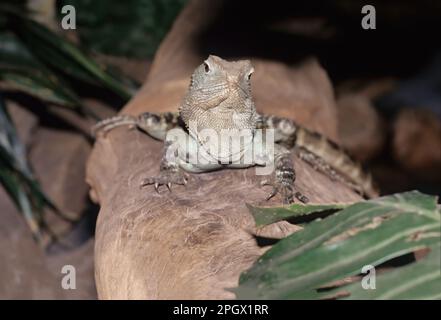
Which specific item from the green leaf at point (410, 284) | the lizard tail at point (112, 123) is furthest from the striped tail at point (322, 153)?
the green leaf at point (410, 284)

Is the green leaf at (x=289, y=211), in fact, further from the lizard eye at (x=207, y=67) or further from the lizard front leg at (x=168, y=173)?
the lizard eye at (x=207, y=67)

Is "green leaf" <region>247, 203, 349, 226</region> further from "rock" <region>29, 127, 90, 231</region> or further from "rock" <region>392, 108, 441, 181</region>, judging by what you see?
"rock" <region>392, 108, 441, 181</region>

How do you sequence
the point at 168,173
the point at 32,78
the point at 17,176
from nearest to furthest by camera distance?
the point at 168,173 → the point at 17,176 → the point at 32,78

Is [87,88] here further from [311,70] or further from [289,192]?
[289,192]

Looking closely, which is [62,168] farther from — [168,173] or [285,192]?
[285,192]

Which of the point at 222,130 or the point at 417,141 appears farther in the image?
the point at 417,141

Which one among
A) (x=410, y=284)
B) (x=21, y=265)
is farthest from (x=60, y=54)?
(x=410, y=284)
